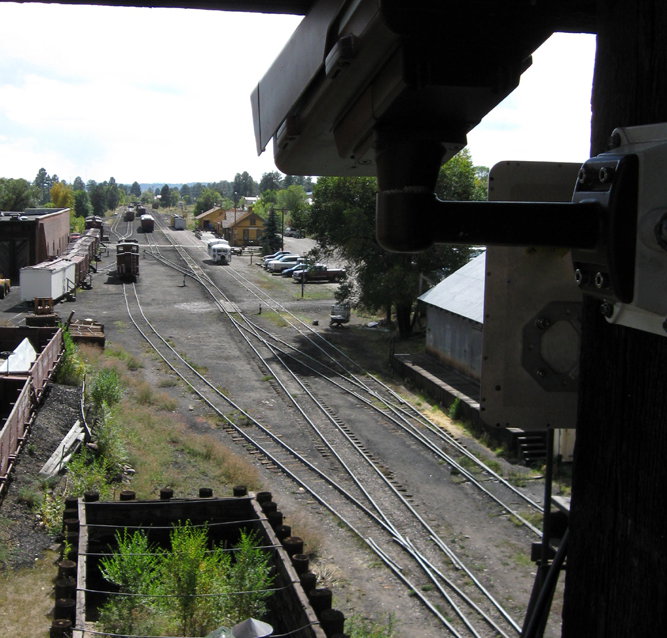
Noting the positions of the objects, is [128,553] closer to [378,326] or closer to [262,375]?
[262,375]

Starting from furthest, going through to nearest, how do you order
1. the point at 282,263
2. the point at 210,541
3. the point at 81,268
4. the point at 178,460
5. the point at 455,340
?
1. the point at 282,263
2. the point at 81,268
3. the point at 455,340
4. the point at 178,460
5. the point at 210,541

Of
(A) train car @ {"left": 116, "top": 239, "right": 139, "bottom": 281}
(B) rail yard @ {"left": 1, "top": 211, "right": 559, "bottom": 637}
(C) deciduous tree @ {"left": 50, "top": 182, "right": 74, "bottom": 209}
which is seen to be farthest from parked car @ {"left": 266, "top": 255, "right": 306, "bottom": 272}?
(C) deciduous tree @ {"left": 50, "top": 182, "right": 74, "bottom": 209}

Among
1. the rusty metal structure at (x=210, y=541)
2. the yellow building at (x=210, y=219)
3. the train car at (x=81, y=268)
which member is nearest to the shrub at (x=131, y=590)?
the rusty metal structure at (x=210, y=541)

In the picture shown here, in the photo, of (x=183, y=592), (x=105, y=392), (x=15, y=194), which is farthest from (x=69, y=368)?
(x=15, y=194)

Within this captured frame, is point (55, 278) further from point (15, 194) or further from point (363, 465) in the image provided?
point (15, 194)

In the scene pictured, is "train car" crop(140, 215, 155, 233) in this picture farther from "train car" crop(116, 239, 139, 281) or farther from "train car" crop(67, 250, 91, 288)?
"train car" crop(116, 239, 139, 281)

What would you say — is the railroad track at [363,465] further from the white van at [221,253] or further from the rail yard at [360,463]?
the white van at [221,253]

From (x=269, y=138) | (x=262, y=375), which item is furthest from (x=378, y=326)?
(x=269, y=138)

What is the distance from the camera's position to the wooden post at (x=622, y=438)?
3.87 feet

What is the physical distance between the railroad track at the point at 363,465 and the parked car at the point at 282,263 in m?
25.9

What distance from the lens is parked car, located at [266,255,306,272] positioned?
54594 mm

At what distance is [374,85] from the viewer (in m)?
1.68

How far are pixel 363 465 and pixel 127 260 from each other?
32073mm

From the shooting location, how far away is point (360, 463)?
1658cm
